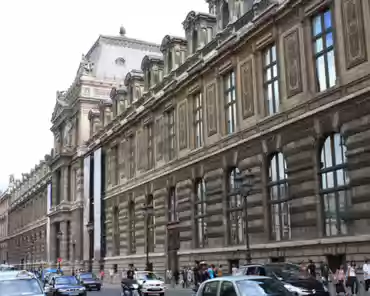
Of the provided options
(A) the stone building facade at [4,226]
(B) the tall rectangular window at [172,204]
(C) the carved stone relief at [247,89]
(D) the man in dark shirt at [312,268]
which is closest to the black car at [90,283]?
(B) the tall rectangular window at [172,204]

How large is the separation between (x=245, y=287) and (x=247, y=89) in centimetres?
2272

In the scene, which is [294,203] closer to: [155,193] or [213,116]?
[213,116]

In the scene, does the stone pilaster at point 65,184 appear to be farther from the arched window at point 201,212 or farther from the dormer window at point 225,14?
the dormer window at point 225,14

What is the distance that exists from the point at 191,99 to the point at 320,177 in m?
17.0

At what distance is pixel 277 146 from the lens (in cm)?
3102

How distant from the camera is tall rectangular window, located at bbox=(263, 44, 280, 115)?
3250cm

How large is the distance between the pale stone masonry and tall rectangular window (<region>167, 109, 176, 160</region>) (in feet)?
0.49

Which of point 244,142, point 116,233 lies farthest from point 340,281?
point 116,233

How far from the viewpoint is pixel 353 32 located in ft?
85.6

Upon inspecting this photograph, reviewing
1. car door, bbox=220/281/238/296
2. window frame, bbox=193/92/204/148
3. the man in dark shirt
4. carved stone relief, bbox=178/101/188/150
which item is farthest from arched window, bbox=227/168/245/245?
car door, bbox=220/281/238/296

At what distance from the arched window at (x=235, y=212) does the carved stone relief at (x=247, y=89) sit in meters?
3.77

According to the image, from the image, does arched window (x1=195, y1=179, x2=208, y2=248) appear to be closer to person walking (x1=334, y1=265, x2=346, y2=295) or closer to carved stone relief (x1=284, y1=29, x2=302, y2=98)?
carved stone relief (x1=284, y1=29, x2=302, y2=98)

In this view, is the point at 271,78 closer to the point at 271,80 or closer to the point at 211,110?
the point at 271,80

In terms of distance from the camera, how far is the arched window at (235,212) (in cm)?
3484
